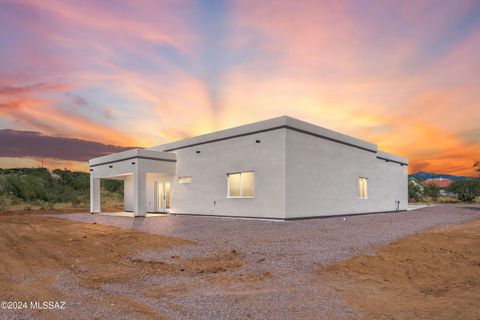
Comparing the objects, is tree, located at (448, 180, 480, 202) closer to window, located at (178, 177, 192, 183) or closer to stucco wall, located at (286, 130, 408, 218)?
stucco wall, located at (286, 130, 408, 218)

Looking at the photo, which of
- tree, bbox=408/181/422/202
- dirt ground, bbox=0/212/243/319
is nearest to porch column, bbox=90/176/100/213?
dirt ground, bbox=0/212/243/319

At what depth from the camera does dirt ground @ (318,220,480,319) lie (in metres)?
3.74

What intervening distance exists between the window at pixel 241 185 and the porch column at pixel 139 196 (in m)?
4.71

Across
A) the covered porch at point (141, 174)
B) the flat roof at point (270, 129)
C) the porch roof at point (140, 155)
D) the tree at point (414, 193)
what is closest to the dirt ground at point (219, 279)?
the flat roof at point (270, 129)

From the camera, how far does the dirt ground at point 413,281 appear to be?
12.3 feet

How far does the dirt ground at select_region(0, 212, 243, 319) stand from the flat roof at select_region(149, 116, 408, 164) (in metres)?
7.14

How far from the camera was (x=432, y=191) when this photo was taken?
1647 inches

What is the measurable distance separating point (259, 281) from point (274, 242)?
3486 mm

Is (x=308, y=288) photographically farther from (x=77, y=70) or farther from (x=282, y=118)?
(x=77, y=70)

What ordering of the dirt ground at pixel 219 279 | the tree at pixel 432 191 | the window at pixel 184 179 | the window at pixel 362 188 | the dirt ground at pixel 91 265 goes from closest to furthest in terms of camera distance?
the dirt ground at pixel 219 279
the dirt ground at pixel 91 265
the window at pixel 184 179
the window at pixel 362 188
the tree at pixel 432 191

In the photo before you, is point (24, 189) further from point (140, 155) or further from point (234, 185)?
point (234, 185)

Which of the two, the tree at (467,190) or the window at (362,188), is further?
the tree at (467,190)

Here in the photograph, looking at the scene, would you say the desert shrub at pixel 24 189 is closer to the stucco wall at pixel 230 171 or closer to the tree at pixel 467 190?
the stucco wall at pixel 230 171

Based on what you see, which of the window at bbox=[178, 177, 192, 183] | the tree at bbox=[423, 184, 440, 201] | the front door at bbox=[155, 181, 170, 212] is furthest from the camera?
the tree at bbox=[423, 184, 440, 201]
